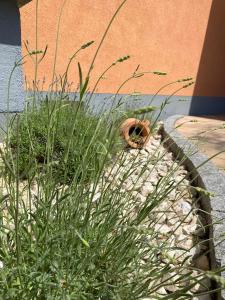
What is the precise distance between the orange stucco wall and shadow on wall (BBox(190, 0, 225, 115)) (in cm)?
17

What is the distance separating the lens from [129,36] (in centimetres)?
579

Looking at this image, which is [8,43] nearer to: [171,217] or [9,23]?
[9,23]

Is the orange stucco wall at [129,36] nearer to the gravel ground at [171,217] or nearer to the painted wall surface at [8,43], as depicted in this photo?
the painted wall surface at [8,43]

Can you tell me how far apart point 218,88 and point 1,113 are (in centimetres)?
651

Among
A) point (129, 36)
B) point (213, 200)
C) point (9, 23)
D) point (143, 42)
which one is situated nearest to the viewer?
point (213, 200)

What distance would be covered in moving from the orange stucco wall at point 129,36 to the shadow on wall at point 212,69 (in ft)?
0.57

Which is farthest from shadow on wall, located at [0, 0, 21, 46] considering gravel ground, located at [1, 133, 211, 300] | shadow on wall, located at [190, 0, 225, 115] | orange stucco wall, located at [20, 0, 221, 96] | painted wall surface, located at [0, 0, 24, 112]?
shadow on wall, located at [190, 0, 225, 115]

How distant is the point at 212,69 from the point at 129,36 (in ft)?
11.2

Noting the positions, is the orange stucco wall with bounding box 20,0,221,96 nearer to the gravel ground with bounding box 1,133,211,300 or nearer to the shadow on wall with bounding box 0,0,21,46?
the shadow on wall with bounding box 0,0,21,46

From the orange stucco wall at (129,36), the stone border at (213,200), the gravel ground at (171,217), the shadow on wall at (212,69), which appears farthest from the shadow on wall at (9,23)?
the shadow on wall at (212,69)

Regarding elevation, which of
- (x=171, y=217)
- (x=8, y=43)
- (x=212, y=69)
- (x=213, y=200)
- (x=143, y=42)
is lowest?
(x=171, y=217)

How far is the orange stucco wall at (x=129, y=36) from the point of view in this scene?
456 cm

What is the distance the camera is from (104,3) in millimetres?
5191

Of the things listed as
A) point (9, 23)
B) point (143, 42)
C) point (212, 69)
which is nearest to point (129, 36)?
point (143, 42)
